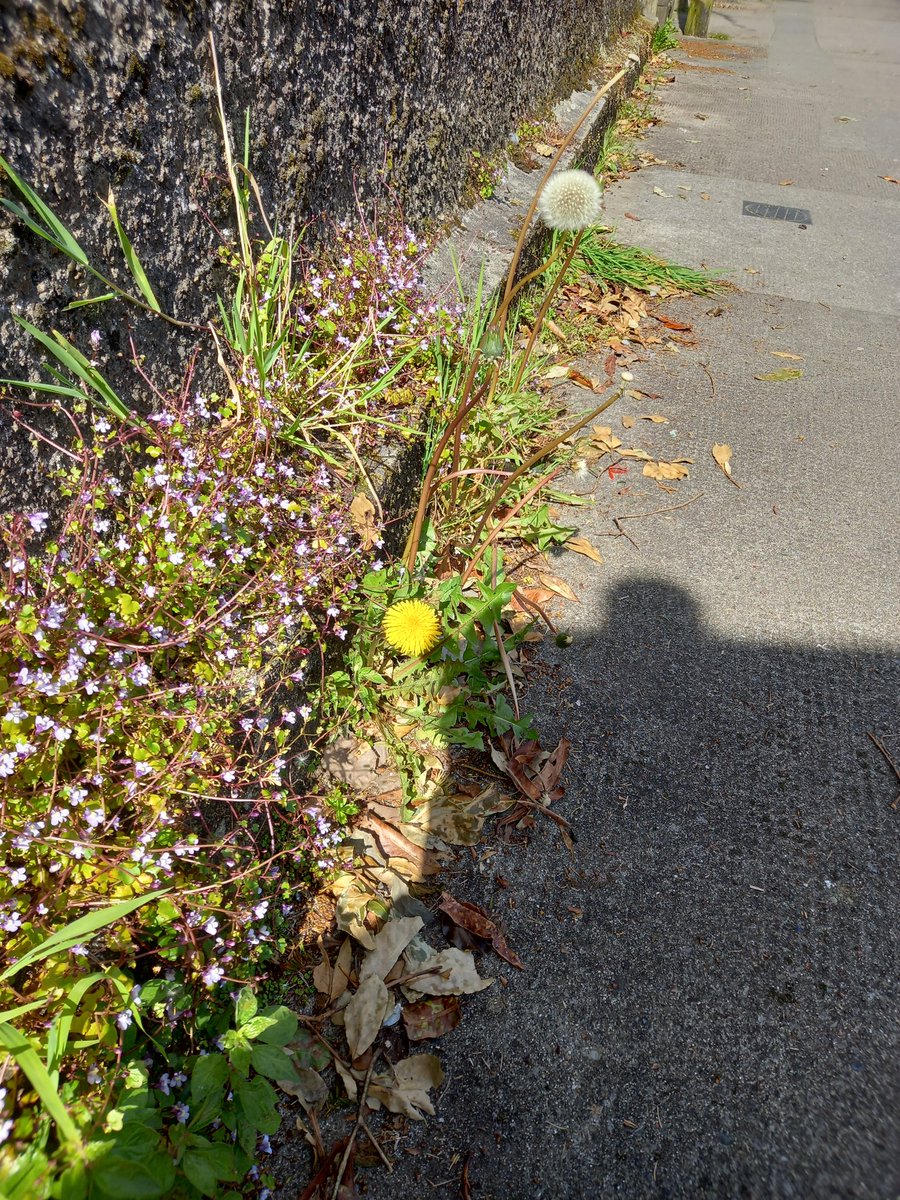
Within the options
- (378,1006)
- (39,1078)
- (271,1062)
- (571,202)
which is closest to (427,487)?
(571,202)

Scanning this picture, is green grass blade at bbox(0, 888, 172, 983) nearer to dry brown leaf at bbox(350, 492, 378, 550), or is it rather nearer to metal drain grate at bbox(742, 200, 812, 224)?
dry brown leaf at bbox(350, 492, 378, 550)

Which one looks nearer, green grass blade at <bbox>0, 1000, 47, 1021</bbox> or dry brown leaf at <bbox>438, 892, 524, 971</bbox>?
green grass blade at <bbox>0, 1000, 47, 1021</bbox>

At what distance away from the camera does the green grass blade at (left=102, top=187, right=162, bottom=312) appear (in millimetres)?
1801

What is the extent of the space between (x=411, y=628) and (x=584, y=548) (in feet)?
3.68

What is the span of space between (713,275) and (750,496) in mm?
2111

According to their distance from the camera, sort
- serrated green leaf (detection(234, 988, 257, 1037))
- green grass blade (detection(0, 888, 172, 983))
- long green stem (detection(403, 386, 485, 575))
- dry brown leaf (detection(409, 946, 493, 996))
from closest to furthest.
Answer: green grass blade (detection(0, 888, 172, 983)) → serrated green leaf (detection(234, 988, 257, 1037)) → dry brown leaf (detection(409, 946, 493, 996)) → long green stem (detection(403, 386, 485, 575))

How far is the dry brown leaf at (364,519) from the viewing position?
2098 millimetres

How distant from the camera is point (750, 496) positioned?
3227 millimetres

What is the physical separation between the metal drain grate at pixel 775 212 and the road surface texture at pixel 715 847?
5.76ft

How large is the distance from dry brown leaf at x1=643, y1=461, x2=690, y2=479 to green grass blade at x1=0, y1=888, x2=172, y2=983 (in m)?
2.62

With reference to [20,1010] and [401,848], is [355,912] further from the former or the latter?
[20,1010]

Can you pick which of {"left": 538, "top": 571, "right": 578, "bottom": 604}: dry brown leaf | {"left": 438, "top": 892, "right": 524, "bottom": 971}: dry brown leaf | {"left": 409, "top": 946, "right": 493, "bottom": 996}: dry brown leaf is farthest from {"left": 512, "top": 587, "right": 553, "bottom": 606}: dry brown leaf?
{"left": 409, "top": 946, "right": 493, "bottom": 996}: dry brown leaf

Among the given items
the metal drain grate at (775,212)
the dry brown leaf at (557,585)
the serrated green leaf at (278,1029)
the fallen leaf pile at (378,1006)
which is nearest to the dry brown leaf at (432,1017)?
the fallen leaf pile at (378,1006)

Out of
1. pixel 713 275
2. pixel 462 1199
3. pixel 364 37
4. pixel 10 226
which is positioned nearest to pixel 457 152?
pixel 364 37
